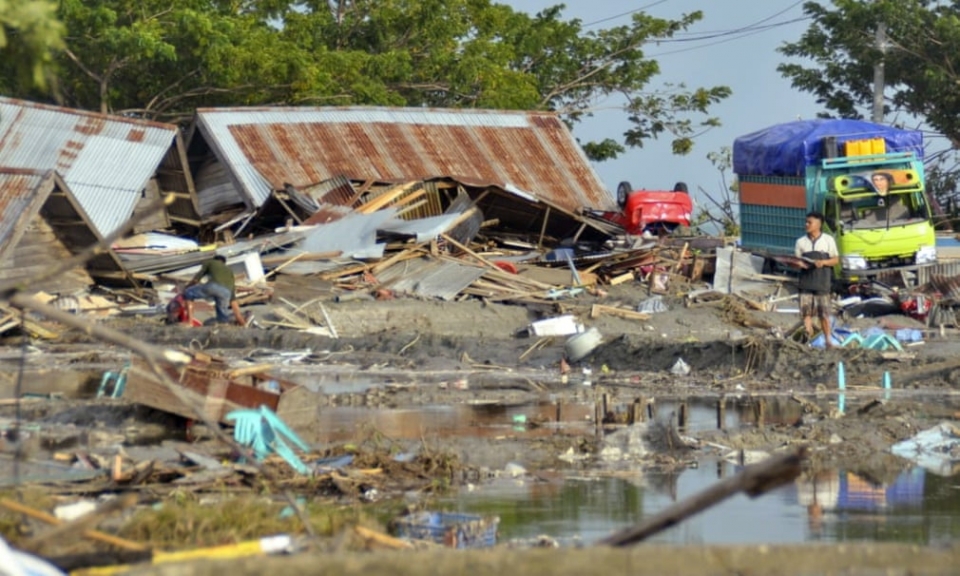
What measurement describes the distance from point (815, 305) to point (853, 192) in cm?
807

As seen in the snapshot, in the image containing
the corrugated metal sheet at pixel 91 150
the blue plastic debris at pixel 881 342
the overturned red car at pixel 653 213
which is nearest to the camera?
the blue plastic debris at pixel 881 342

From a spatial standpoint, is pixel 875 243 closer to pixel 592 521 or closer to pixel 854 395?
pixel 854 395

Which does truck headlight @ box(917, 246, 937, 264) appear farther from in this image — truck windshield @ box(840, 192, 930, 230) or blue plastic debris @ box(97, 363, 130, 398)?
blue plastic debris @ box(97, 363, 130, 398)

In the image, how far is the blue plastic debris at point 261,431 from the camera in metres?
11.1

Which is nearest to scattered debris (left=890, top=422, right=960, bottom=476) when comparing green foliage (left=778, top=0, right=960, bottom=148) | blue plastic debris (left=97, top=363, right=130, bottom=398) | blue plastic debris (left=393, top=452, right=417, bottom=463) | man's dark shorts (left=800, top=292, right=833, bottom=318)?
blue plastic debris (left=393, top=452, right=417, bottom=463)

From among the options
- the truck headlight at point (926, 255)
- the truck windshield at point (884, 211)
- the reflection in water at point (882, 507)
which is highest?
the truck windshield at point (884, 211)

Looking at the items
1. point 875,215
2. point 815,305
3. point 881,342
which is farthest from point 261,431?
point 875,215

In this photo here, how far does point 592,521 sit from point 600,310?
40.4 ft

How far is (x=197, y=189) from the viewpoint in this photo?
96.0 ft

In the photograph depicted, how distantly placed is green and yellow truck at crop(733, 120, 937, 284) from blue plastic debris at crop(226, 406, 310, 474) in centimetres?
1580

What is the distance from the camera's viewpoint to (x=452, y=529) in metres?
8.87

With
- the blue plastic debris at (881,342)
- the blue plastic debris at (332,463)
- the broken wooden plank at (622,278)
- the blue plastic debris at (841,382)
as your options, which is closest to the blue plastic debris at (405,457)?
the blue plastic debris at (332,463)

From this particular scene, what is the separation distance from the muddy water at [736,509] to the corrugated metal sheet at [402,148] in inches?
663

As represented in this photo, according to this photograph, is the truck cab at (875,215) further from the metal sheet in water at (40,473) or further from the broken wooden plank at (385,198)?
Result: the metal sheet in water at (40,473)
